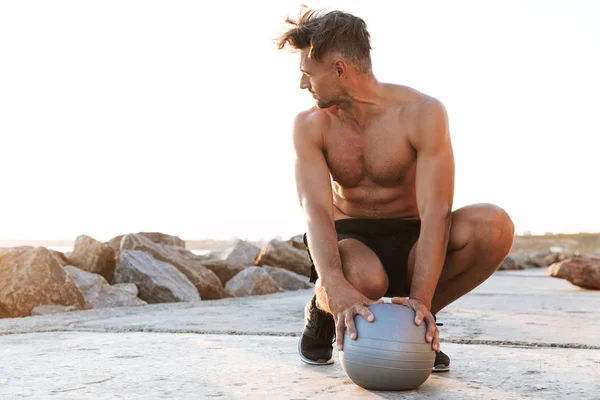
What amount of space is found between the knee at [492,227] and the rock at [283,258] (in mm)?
6291

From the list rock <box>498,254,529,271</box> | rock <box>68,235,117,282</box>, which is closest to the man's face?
rock <box>68,235,117,282</box>

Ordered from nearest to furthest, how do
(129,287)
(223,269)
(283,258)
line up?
(129,287), (223,269), (283,258)

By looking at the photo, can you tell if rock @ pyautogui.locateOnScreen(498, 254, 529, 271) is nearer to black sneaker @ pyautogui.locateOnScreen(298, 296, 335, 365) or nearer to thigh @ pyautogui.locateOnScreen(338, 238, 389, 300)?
black sneaker @ pyautogui.locateOnScreen(298, 296, 335, 365)

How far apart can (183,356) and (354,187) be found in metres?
0.99

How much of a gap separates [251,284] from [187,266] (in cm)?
66

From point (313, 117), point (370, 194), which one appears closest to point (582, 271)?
point (370, 194)

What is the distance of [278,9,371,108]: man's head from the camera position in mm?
2598

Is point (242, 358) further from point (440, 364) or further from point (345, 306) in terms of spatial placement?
point (440, 364)

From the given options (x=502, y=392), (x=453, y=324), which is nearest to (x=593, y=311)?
(x=453, y=324)

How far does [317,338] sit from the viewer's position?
2852 mm

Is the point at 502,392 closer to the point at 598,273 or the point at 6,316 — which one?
the point at 6,316

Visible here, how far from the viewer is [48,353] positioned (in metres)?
3.07

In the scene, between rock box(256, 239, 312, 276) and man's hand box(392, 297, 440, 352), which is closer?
man's hand box(392, 297, 440, 352)

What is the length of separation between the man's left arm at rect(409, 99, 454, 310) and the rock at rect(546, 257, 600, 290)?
5.96 meters
